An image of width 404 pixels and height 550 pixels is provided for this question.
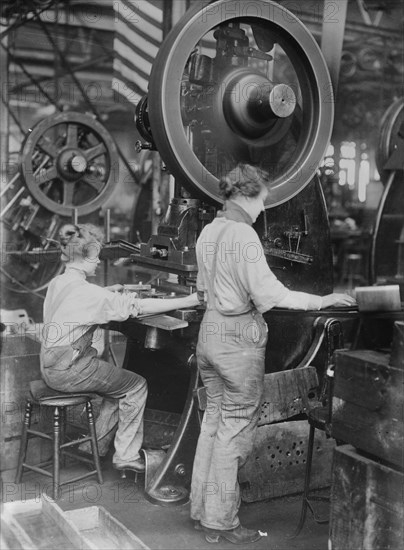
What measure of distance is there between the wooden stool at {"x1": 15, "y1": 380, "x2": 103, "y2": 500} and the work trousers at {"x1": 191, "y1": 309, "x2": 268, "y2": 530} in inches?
25.3

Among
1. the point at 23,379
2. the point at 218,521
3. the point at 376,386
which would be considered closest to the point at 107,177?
the point at 23,379

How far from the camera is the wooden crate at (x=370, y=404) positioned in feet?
6.45

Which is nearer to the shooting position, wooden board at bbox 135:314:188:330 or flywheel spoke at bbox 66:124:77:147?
wooden board at bbox 135:314:188:330

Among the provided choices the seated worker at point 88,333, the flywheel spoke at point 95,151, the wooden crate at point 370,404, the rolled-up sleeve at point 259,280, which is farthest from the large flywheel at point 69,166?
the wooden crate at point 370,404

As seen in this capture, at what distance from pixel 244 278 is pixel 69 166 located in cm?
340

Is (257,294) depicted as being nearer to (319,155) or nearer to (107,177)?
(319,155)

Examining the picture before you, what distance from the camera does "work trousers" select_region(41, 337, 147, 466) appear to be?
2.99 meters

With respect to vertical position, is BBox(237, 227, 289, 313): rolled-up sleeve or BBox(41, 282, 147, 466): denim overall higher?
BBox(237, 227, 289, 313): rolled-up sleeve

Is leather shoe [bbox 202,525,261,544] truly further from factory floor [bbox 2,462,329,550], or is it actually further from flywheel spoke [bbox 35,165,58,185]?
flywheel spoke [bbox 35,165,58,185]

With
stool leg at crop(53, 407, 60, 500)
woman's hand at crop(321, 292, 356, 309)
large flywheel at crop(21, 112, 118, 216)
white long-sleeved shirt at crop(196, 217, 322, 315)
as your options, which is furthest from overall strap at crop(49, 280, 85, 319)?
large flywheel at crop(21, 112, 118, 216)

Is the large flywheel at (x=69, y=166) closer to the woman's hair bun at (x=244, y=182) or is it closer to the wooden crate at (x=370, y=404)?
the woman's hair bun at (x=244, y=182)

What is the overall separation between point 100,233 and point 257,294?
0.94 m

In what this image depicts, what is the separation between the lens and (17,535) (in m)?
2.29

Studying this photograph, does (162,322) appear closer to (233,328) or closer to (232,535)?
(233,328)
